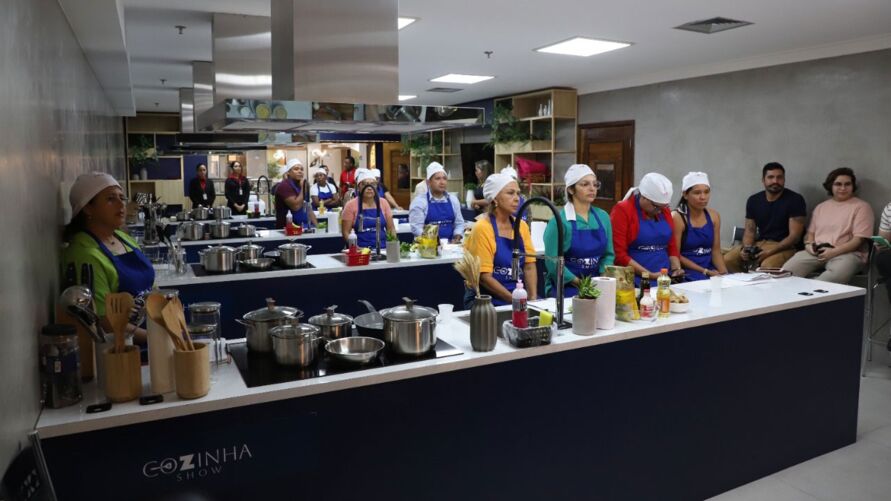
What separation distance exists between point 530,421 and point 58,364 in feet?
5.59

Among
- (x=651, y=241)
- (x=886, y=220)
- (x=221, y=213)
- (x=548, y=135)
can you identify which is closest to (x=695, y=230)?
(x=651, y=241)

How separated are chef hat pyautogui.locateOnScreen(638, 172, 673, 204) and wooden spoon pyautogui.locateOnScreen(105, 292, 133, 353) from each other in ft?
10.4

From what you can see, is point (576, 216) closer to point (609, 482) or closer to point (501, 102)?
point (609, 482)

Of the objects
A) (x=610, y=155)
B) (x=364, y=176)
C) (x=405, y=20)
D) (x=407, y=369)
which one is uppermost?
(x=405, y=20)

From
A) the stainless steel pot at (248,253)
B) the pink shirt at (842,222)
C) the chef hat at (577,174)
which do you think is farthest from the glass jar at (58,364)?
the pink shirt at (842,222)

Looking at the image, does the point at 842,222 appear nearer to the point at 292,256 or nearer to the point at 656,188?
the point at 656,188

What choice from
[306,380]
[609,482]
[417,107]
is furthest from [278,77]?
[609,482]

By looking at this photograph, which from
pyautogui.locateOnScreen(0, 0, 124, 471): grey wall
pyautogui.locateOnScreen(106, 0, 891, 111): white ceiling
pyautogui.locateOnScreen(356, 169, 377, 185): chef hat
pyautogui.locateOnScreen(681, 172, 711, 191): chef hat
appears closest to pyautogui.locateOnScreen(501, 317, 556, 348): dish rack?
pyautogui.locateOnScreen(0, 0, 124, 471): grey wall

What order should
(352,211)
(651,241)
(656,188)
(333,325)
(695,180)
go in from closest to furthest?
(333,325)
(656,188)
(651,241)
(695,180)
(352,211)

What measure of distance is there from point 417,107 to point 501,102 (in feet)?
24.4

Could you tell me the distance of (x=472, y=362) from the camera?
2.41m

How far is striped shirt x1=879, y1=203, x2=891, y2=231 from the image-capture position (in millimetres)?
5445

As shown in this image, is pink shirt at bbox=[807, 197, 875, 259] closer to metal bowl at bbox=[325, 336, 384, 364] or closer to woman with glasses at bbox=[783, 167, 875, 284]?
woman with glasses at bbox=[783, 167, 875, 284]

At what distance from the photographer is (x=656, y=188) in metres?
4.09
